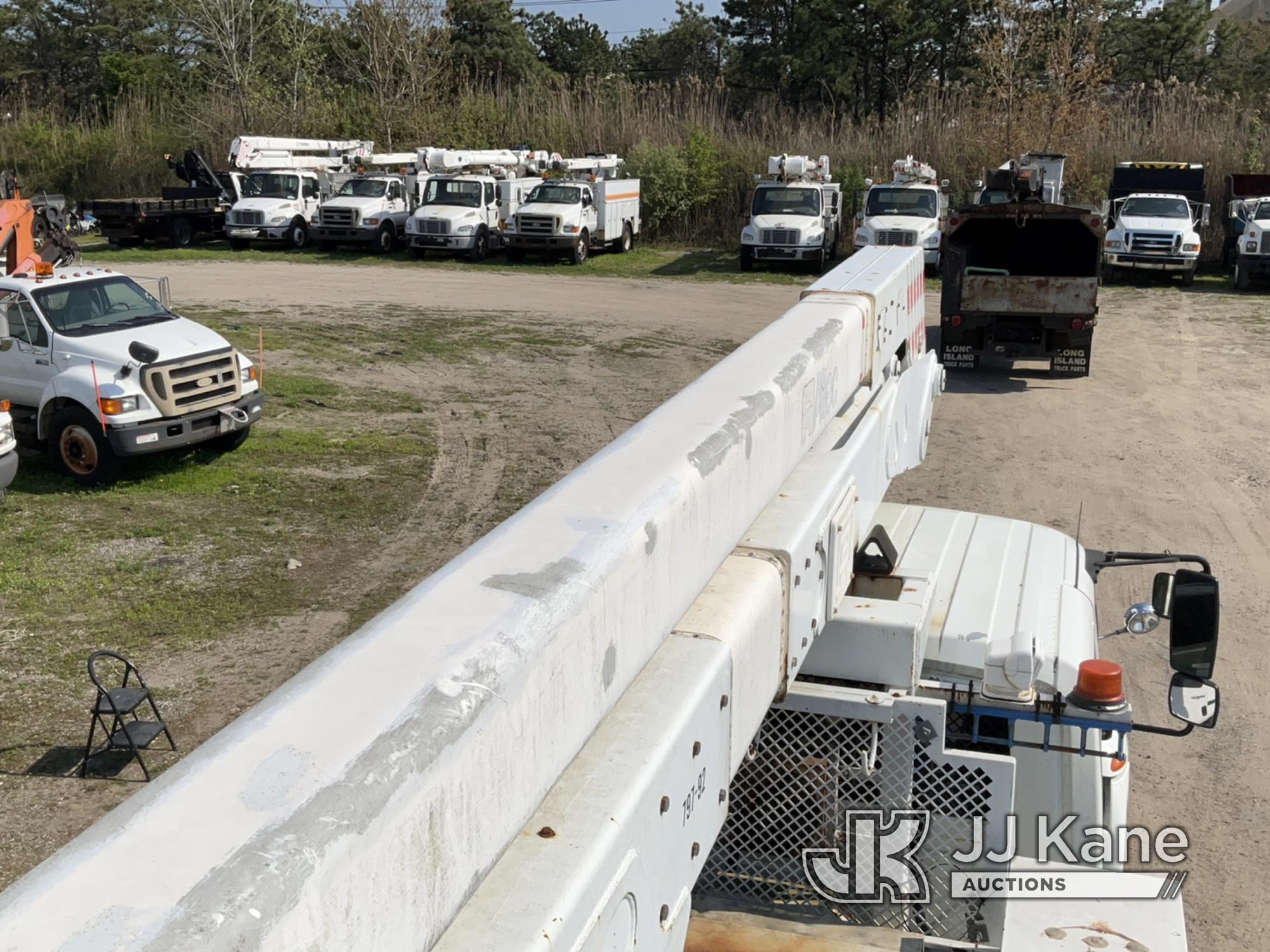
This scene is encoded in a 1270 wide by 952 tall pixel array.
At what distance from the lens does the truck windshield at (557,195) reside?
30.7m

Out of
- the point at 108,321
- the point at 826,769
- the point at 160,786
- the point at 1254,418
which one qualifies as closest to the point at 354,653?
the point at 160,786

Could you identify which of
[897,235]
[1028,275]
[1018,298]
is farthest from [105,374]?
[897,235]

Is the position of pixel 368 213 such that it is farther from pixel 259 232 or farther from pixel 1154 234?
pixel 1154 234

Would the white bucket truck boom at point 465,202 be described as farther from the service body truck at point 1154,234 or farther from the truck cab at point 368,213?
the service body truck at point 1154,234

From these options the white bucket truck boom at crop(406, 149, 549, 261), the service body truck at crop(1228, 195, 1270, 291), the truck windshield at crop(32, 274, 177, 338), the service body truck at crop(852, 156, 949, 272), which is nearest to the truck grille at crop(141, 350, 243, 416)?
the truck windshield at crop(32, 274, 177, 338)

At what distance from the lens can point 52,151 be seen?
4603cm

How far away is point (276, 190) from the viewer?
3331cm

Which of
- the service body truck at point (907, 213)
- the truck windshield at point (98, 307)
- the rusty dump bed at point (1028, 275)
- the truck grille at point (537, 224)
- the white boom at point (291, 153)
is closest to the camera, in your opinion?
the truck windshield at point (98, 307)

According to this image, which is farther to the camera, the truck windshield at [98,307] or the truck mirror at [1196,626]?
the truck windshield at [98,307]

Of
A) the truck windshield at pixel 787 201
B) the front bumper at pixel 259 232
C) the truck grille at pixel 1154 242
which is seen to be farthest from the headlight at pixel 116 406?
the truck grille at pixel 1154 242

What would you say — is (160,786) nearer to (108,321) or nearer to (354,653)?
(354,653)

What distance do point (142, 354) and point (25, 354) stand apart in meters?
1.32

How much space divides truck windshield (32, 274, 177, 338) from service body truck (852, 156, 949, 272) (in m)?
16.4

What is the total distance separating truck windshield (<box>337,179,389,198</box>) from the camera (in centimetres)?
3247
